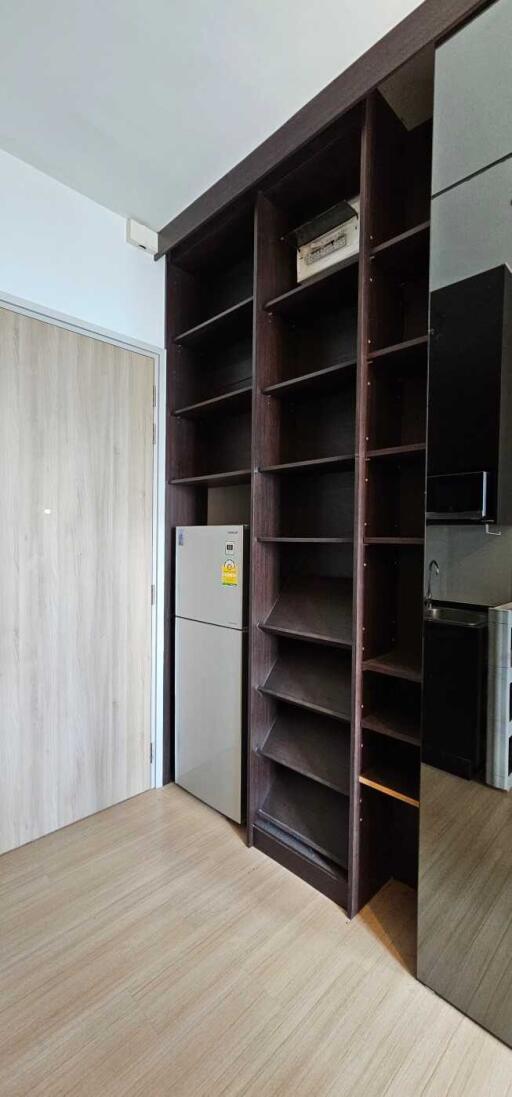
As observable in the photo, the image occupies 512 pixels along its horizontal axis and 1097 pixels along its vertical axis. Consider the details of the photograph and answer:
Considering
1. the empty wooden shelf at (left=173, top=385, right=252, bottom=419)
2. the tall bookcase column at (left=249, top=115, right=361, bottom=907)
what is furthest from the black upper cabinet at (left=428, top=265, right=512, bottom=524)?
the empty wooden shelf at (left=173, top=385, right=252, bottom=419)

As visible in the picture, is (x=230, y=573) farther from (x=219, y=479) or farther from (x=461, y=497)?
(x=461, y=497)

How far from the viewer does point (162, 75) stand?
1.49 metres

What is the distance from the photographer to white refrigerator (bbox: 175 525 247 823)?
6.72 feet

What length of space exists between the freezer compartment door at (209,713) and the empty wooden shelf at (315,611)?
24 centimetres

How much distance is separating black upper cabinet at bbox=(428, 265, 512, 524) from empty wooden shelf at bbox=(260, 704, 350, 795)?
1038mm

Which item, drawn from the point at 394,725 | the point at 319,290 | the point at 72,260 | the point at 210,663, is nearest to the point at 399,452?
the point at 319,290

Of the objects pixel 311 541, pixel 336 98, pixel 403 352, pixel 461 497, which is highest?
pixel 336 98

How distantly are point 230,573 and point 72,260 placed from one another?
154 cm

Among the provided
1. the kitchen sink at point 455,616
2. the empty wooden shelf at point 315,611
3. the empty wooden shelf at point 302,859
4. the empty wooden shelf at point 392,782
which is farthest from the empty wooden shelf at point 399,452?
the empty wooden shelf at point 302,859

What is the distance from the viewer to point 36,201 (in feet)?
6.25

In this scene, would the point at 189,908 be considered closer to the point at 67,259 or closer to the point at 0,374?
the point at 0,374

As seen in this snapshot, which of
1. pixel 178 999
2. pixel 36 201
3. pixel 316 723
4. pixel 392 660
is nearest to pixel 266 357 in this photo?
pixel 36 201

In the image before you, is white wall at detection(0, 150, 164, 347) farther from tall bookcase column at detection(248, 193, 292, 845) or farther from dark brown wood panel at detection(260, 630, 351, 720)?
dark brown wood panel at detection(260, 630, 351, 720)

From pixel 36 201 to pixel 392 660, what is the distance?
7.56 feet
